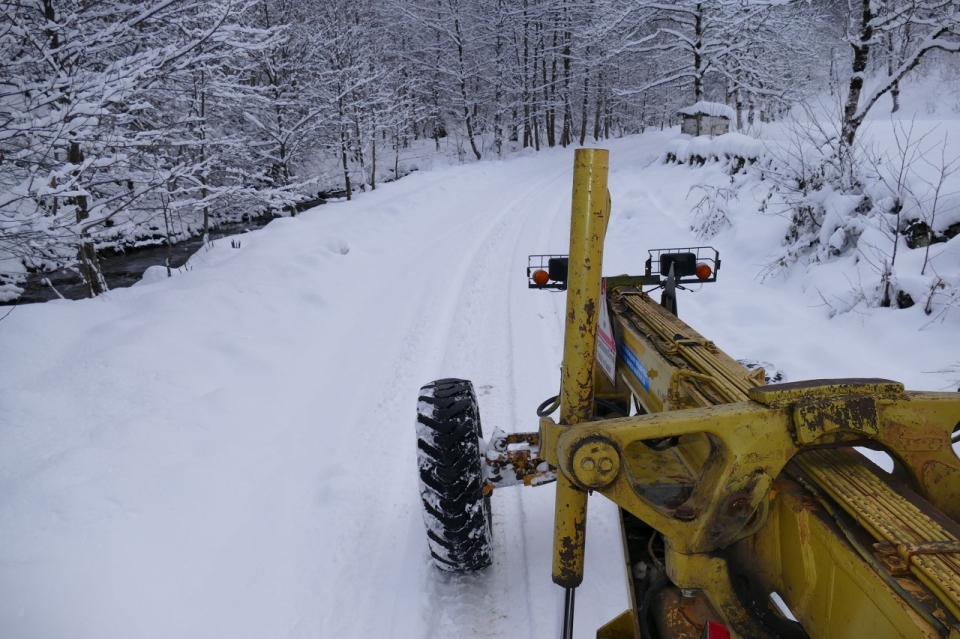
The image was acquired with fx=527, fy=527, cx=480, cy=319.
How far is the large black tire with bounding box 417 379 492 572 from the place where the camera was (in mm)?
2678

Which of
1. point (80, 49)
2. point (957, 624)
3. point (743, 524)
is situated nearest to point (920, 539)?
point (957, 624)

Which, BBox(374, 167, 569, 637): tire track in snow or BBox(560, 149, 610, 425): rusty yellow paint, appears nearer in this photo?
BBox(560, 149, 610, 425): rusty yellow paint

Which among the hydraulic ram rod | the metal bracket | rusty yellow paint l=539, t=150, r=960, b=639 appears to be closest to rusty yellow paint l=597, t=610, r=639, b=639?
the hydraulic ram rod

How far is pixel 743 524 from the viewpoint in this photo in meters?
1.51

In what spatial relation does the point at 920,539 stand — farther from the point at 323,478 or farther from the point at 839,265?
the point at 839,265

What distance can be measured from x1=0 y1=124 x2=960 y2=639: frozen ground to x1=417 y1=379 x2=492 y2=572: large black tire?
29 cm

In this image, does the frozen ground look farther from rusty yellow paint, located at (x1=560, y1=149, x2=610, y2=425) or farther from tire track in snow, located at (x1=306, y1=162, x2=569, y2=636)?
rusty yellow paint, located at (x1=560, y1=149, x2=610, y2=425)

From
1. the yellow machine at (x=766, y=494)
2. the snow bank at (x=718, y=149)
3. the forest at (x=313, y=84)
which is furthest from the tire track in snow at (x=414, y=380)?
the snow bank at (x=718, y=149)

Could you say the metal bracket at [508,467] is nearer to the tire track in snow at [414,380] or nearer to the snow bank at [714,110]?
the tire track in snow at [414,380]

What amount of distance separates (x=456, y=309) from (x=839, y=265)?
471cm

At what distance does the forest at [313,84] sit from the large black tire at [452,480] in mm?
3468

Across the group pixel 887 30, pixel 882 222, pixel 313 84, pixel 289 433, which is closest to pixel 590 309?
pixel 289 433

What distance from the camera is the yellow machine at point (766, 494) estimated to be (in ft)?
3.90

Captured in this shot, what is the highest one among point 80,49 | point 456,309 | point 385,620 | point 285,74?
point 285,74
